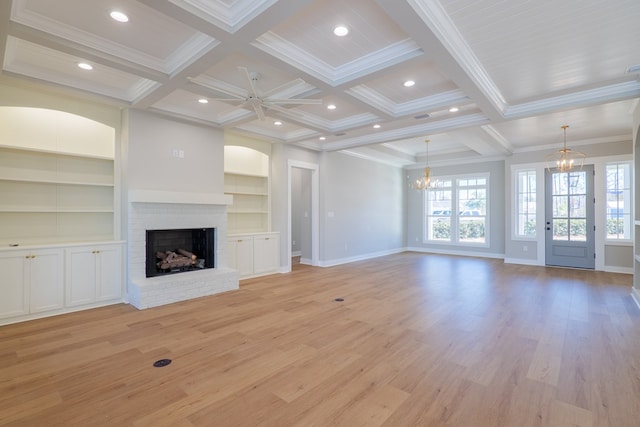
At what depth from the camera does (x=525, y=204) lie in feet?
25.4

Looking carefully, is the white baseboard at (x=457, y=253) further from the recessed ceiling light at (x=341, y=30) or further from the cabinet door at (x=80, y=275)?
the cabinet door at (x=80, y=275)

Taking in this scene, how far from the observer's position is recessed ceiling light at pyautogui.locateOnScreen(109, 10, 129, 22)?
2.57 meters

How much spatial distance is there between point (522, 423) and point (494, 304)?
9.15 feet

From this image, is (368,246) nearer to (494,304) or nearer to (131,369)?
(494,304)

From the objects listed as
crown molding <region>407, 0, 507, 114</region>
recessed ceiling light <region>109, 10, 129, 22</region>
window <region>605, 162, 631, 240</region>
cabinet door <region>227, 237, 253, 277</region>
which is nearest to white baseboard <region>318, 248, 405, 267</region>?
cabinet door <region>227, 237, 253, 277</region>

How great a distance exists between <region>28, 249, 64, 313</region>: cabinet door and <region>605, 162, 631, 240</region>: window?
1005 cm

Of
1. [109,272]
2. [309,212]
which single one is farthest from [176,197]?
[309,212]

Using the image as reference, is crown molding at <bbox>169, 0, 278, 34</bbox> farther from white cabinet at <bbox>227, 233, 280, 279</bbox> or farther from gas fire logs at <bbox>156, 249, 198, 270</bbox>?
white cabinet at <bbox>227, 233, 280, 279</bbox>

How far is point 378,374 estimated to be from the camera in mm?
2482

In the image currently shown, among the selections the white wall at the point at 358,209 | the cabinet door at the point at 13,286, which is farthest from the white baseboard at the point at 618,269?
the cabinet door at the point at 13,286

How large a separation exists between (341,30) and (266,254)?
458 centimetres

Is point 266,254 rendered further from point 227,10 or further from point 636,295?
point 636,295

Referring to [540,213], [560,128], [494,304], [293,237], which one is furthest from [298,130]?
[540,213]

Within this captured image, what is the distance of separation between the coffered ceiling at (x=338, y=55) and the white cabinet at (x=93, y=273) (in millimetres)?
2076
